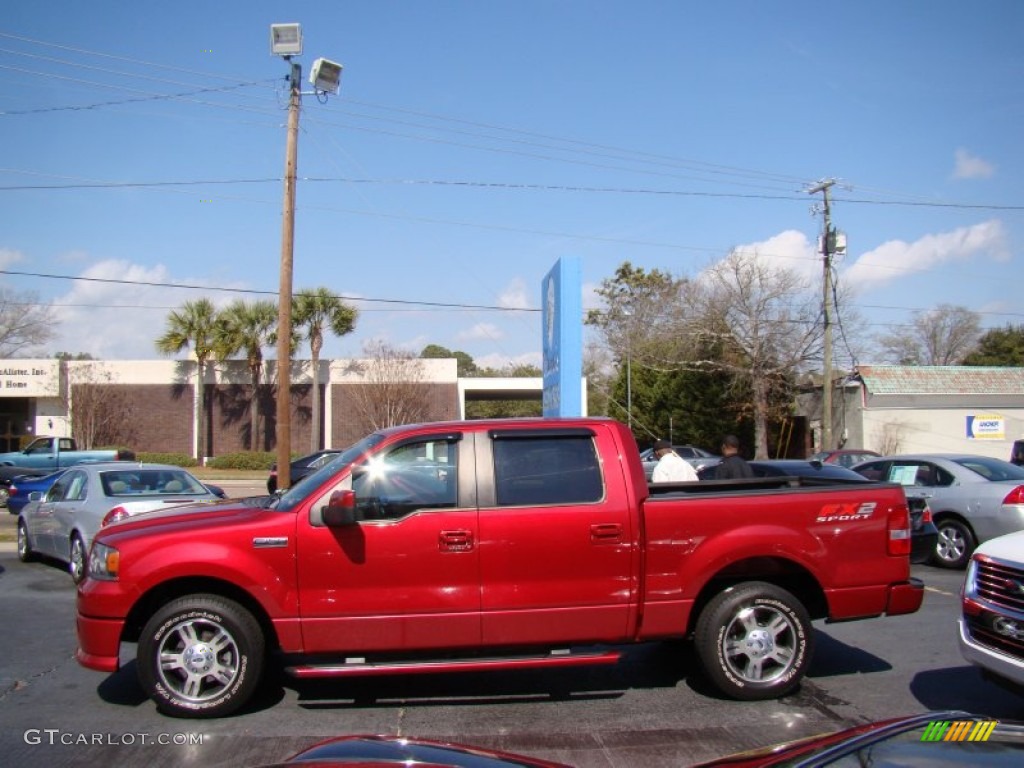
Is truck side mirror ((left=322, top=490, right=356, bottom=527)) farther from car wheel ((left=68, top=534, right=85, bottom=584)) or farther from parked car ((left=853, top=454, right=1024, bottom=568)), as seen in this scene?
parked car ((left=853, top=454, right=1024, bottom=568))

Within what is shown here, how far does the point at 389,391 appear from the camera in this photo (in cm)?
3956

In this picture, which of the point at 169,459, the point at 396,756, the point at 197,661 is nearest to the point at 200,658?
the point at 197,661

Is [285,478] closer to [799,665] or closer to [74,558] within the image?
[74,558]

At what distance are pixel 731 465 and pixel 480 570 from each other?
5.90 meters

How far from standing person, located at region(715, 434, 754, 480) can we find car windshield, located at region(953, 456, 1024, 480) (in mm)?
3173

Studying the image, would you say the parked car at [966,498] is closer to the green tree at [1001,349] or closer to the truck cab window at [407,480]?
the truck cab window at [407,480]

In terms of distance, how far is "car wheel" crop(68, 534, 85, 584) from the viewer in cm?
1030

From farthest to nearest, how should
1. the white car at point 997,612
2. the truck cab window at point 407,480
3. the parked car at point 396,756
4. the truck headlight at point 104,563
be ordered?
1. the truck cab window at point 407,480
2. the truck headlight at point 104,563
3. the white car at point 997,612
4. the parked car at point 396,756

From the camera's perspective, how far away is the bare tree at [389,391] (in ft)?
130

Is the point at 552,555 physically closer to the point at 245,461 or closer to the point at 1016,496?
the point at 1016,496

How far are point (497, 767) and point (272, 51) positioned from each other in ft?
60.8

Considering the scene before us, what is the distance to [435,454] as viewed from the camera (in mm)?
5762

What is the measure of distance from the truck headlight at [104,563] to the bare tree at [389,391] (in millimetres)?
33623

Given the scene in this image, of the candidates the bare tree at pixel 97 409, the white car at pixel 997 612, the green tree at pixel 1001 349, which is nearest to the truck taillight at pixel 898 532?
the white car at pixel 997 612
